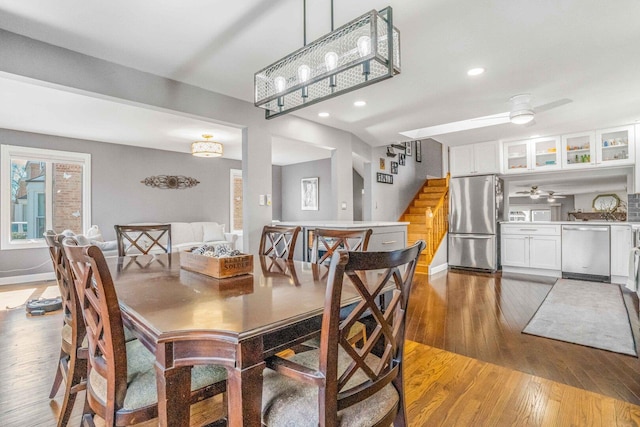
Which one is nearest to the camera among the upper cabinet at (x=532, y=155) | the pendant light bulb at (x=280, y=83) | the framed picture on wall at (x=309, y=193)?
the pendant light bulb at (x=280, y=83)

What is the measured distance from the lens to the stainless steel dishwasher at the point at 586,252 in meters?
4.78

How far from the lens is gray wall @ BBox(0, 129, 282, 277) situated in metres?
5.20

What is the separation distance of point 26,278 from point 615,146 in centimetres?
922

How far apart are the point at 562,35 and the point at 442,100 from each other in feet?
4.57

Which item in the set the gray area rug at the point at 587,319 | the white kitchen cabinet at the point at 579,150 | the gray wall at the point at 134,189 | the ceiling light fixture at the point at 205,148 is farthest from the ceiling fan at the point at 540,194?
the gray wall at the point at 134,189

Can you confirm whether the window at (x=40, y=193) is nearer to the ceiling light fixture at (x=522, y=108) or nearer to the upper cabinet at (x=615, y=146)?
the ceiling light fixture at (x=522, y=108)

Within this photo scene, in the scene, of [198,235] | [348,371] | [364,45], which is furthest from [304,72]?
[198,235]

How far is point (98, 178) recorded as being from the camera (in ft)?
19.1

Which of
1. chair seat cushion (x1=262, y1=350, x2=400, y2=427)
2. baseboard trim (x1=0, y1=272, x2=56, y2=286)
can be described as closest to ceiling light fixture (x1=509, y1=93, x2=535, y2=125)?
chair seat cushion (x1=262, y1=350, x2=400, y2=427)

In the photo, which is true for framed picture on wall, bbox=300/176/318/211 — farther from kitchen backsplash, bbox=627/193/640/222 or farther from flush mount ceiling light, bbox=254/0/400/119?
flush mount ceiling light, bbox=254/0/400/119

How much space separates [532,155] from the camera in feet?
18.1

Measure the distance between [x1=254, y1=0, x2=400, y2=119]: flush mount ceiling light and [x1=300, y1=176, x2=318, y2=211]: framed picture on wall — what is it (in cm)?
582

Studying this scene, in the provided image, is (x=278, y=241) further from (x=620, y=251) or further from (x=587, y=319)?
(x=620, y=251)

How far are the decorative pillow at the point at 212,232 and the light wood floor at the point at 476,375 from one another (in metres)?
3.35
